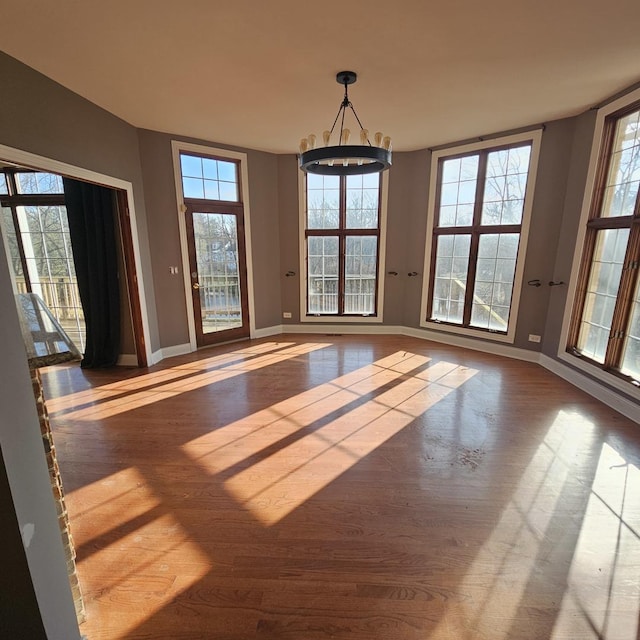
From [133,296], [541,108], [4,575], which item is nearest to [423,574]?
[4,575]


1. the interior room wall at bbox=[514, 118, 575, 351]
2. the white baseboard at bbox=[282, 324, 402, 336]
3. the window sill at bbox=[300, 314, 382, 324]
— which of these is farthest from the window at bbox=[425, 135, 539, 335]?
the window sill at bbox=[300, 314, 382, 324]

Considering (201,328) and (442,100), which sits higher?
(442,100)

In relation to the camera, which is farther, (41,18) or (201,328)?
(201,328)

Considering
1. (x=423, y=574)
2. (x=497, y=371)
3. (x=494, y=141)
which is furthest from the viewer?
(x=494, y=141)

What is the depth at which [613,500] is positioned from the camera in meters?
2.20

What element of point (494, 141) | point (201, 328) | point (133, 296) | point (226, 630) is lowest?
point (226, 630)

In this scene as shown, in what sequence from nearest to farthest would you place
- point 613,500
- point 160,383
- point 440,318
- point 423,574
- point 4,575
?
point 4,575 → point 423,574 → point 613,500 → point 160,383 → point 440,318

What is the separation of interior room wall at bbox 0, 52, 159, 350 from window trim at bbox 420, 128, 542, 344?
13.7 ft

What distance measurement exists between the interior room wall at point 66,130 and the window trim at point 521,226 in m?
4.17

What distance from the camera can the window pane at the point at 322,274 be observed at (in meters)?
5.98

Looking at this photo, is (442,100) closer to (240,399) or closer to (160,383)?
(240,399)

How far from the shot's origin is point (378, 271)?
5977 mm

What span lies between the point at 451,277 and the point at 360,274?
4.90 ft

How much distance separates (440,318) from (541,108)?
303 centimetres
